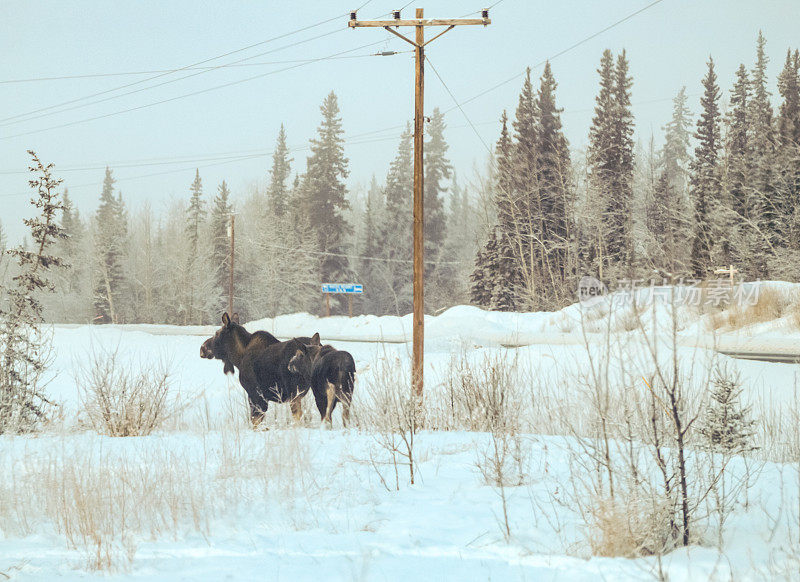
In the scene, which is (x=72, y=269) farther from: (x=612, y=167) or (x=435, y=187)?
(x=612, y=167)

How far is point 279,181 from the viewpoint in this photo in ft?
163

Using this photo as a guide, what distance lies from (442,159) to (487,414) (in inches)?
1875

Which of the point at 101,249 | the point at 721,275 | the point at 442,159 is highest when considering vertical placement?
the point at 442,159

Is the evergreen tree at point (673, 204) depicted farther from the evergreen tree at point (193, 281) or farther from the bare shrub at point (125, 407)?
the evergreen tree at point (193, 281)

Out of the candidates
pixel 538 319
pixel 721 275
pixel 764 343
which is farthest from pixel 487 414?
pixel 721 275

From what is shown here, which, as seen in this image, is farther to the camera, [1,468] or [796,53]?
[796,53]

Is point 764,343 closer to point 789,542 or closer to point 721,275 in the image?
point 721,275

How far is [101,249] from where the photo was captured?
150 ft

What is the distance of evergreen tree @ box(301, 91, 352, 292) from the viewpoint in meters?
44.8

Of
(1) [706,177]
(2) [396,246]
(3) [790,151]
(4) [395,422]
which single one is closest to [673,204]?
(1) [706,177]

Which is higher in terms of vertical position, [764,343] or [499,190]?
[499,190]

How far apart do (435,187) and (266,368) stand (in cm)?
4287

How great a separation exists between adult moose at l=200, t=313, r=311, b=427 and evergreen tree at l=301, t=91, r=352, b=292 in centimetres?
3550

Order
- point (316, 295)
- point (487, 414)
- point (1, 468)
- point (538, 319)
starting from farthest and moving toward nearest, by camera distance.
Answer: point (316, 295) → point (538, 319) → point (487, 414) → point (1, 468)
